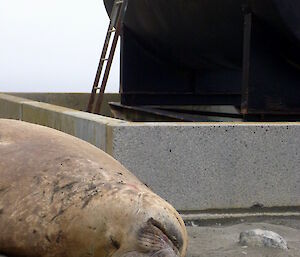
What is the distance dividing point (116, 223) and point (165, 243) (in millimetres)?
205

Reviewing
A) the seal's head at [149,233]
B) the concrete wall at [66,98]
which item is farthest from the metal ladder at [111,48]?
the seal's head at [149,233]

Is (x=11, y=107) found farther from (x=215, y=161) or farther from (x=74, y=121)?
(x=215, y=161)

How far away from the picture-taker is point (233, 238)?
150 inches

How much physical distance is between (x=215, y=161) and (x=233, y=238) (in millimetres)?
757

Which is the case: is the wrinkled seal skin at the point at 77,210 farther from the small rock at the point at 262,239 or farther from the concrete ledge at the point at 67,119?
the concrete ledge at the point at 67,119

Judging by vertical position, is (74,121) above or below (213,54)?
below

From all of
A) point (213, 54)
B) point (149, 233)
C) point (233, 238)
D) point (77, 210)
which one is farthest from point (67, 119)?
point (149, 233)

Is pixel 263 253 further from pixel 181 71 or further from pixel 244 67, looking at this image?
pixel 181 71

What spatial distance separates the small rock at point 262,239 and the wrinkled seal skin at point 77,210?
3.71 ft

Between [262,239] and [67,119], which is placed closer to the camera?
[262,239]

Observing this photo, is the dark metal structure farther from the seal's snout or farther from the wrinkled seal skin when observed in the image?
the seal's snout

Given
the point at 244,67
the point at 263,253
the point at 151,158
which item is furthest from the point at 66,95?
the point at 263,253

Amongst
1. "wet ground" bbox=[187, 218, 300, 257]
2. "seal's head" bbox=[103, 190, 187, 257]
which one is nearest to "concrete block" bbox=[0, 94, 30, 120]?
"wet ground" bbox=[187, 218, 300, 257]

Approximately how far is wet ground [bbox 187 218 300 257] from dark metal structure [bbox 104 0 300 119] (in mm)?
1430
